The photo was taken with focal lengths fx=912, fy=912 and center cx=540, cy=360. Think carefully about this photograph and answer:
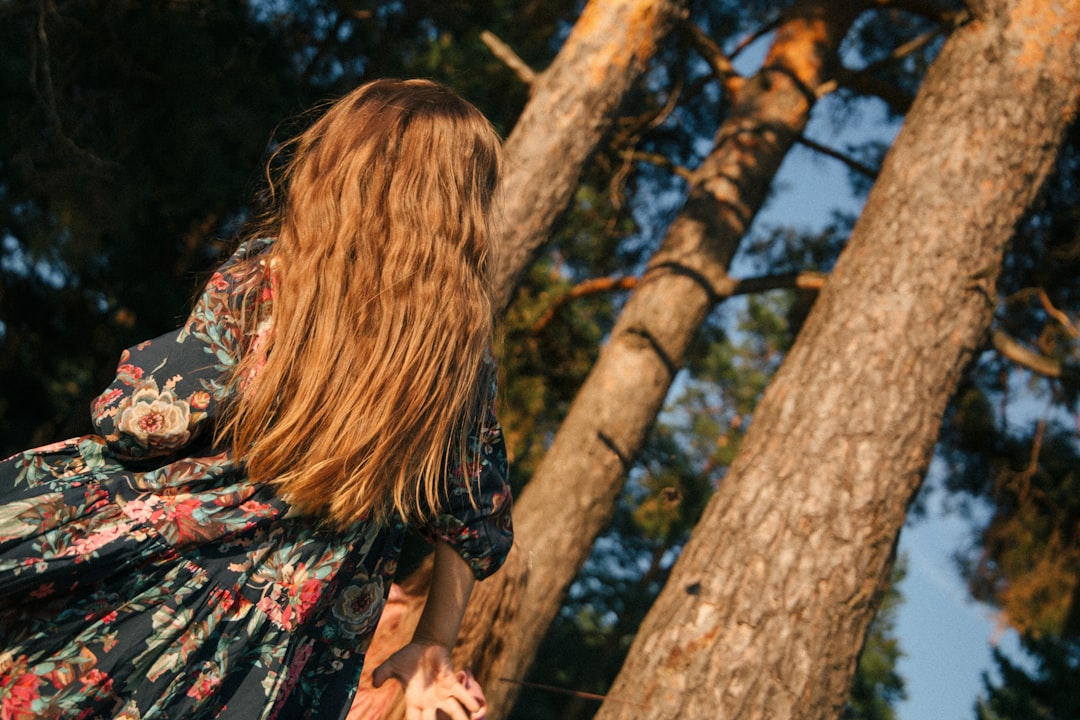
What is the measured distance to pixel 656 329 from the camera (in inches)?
195

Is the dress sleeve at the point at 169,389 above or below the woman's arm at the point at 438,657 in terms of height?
above

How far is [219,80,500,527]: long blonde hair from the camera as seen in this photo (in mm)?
1419

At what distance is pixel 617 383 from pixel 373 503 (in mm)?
→ 3381

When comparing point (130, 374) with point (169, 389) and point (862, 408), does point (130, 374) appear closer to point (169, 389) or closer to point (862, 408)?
point (169, 389)

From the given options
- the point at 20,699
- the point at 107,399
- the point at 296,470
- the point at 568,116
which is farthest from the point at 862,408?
the point at 20,699

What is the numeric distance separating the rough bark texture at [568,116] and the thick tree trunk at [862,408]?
46.9 inches

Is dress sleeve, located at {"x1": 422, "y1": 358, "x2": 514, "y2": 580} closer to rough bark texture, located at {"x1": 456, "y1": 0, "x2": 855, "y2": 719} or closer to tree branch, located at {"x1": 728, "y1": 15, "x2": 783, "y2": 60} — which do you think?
rough bark texture, located at {"x1": 456, "y1": 0, "x2": 855, "y2": 719}

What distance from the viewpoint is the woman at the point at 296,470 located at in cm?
128

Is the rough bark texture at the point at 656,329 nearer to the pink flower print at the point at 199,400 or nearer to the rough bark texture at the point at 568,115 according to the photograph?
the rough bark texture at the point at 568,115

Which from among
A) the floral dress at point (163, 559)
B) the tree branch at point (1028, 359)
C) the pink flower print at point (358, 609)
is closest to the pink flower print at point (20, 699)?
the floral dress at point (163, 559)

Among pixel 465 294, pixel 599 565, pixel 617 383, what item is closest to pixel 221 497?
pixel 465 294

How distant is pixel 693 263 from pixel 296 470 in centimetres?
395

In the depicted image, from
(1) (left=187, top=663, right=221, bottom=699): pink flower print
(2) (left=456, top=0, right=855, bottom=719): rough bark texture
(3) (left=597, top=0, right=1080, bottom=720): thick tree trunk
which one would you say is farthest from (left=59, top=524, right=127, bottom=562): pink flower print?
(2) (left=456, top=0, right=855, bottom=719): rough bark texture

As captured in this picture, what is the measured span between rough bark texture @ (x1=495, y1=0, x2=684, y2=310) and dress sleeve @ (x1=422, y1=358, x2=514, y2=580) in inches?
76.9
